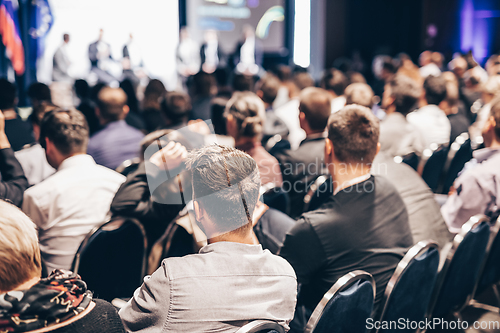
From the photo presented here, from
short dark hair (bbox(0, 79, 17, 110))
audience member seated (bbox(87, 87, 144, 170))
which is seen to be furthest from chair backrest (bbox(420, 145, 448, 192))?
short dark hair (bbox(0, 79, 17, 110))

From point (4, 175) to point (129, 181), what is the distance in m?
0.74

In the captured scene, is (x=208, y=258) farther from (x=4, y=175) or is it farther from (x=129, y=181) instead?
(x=4, y=175)

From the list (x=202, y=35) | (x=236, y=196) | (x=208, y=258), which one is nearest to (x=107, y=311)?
(x=208, y=258)

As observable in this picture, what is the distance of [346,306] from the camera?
4.10ft

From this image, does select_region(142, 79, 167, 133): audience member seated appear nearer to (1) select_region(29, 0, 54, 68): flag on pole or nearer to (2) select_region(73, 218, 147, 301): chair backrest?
(2) select_region(73, 218, 147, 301): chair backrest

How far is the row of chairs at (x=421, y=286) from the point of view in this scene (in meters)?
1.23

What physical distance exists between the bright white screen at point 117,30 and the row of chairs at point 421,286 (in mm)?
8444

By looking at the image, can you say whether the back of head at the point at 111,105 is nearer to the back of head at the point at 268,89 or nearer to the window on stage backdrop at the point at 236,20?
the back of head at the point at 268,89

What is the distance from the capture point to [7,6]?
24.3ft

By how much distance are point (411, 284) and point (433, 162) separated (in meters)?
1.93

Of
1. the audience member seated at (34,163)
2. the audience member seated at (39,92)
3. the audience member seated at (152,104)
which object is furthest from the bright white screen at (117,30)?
the audience member seated at (34,163)

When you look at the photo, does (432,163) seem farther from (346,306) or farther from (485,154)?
(346,306)

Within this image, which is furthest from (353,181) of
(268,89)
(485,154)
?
(268,89)

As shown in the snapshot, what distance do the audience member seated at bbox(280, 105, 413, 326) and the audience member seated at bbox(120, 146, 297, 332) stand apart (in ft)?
1.36
